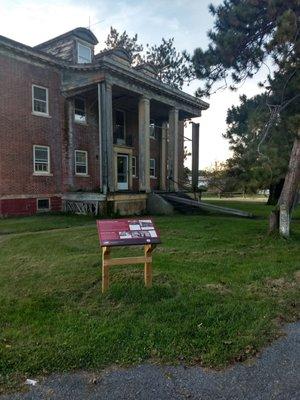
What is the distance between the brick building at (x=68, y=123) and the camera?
51.0 ft

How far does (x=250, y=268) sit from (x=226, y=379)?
3.82 metres

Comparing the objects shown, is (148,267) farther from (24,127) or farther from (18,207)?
(24,127)

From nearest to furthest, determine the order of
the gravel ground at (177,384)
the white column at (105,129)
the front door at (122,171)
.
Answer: the gravel ground at (177,384), the white column at (105,129), the front door at (122,171)

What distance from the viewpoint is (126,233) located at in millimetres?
5566

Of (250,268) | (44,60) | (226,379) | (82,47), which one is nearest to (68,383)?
(226,379)

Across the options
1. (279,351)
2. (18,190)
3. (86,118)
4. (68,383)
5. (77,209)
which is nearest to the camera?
(68,383)

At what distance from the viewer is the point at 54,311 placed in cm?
476

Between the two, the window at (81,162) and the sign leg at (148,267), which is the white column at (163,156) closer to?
the window at (81,162)

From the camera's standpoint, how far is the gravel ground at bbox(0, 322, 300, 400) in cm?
308

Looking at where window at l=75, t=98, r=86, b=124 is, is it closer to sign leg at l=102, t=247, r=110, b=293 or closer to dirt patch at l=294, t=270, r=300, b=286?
sign leg at l=102, t=247, r=110, b=293

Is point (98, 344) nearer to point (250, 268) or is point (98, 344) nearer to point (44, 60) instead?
point (250, 268)

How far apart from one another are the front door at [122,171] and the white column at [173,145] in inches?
114

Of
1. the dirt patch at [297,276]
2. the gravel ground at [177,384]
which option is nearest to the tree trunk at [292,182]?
the dirt patch at [297,276]

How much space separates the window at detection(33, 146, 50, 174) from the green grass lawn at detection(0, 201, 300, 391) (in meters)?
8.58
